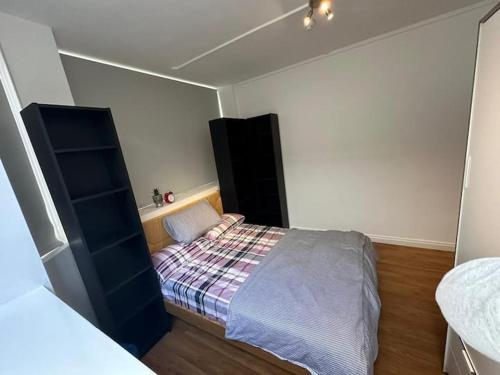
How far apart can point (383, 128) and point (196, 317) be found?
9.20ft

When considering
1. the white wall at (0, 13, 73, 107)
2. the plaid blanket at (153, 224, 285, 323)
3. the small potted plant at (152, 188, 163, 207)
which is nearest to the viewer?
the white wall at (0, 13, 73, 107)

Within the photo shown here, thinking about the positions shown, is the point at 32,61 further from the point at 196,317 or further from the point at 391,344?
the point at 391,344

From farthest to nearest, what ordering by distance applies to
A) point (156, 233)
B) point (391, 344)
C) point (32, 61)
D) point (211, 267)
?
point (156, 233) → point (211, 267) → point (391, 344) → point (32, 61)

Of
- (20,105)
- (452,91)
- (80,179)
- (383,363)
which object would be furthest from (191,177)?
(452,91)

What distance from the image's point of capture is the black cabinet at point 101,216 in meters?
1.39

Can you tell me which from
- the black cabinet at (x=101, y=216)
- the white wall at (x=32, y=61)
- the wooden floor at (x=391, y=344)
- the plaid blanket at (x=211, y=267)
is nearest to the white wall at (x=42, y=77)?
the white wall at (x=32, y=61)

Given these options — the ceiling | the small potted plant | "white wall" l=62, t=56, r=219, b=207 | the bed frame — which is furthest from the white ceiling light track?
the bed frame

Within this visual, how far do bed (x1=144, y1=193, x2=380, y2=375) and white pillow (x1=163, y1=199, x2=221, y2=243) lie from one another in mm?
86

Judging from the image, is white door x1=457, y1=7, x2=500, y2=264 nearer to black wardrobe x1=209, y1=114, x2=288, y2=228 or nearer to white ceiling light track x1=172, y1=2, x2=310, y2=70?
white ceiling light track x1=172, y1=2, x2=310, y2=70

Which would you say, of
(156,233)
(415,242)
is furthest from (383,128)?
(156,233)

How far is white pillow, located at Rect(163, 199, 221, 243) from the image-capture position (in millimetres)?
2305

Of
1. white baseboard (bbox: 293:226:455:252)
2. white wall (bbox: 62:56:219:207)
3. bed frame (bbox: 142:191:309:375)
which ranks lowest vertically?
white baseboard (bbox: 293:226:455:252)

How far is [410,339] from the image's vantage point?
1596 millimetres

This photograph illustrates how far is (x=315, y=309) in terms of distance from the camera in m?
1.34
